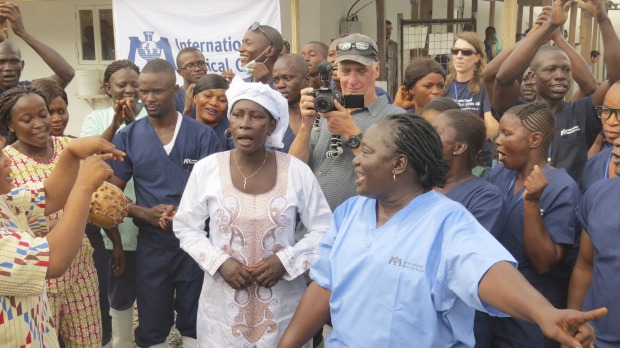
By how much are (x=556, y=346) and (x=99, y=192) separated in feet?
8.53

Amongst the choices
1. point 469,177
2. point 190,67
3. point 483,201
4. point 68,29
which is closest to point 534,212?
point 483,201

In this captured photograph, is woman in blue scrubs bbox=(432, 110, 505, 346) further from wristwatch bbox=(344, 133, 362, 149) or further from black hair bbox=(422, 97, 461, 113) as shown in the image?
black hair bbox=(422, 97, 461, 113)

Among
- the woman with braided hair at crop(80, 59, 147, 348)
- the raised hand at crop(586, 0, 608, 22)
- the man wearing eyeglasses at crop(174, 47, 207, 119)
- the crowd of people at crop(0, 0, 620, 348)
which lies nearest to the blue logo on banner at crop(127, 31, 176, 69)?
the man wearing eyeglasses at crop(174, 47, 207, 119)

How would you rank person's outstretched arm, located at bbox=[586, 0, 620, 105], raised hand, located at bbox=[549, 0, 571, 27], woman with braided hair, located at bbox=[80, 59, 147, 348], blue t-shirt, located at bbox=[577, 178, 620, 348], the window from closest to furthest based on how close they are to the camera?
blue t-shirt, located at bbox=[577, 178, 620, 348]
raised hand, located at bbox=[549, 0, 571, 27]
person's outstretched arm, located at bbox=[586, 0, 620, 105]
woman with braided hair, located at bbox=[80, 59, 147, 348]
the window

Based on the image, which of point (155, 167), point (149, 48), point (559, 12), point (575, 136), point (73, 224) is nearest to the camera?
point (73, 224)

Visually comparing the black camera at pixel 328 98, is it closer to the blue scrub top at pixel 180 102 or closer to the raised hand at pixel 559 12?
the raised hand at pixel 559 12

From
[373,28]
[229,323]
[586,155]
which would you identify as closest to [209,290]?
[229,323]

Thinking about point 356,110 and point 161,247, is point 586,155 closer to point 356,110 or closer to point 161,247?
point 356,110

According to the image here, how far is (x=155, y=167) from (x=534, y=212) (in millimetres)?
2283

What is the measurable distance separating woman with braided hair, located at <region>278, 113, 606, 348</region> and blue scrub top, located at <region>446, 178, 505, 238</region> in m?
Answer: 0.57

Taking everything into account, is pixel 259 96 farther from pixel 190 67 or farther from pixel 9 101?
pixel 190 67

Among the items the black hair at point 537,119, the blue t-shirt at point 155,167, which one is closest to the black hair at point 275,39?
the blue t-shirt at point 155,167

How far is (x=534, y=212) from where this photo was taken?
9.62 feet

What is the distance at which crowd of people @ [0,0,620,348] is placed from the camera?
7.19 ft
